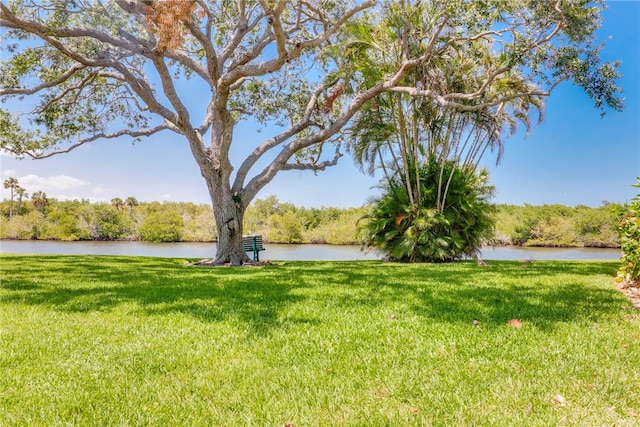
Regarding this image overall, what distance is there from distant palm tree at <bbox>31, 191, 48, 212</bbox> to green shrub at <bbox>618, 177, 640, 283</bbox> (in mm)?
68194

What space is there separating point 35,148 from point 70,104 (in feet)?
6.70

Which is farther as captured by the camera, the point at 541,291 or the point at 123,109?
the point at 123,109

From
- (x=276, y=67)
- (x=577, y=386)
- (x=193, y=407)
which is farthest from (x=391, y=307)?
(x=276, y=67)

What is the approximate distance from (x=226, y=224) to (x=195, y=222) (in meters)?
47.5

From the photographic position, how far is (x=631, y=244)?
6629 mm

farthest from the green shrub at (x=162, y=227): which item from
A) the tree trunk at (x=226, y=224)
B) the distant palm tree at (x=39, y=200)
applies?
the tree trunk at (x=226, y=224)

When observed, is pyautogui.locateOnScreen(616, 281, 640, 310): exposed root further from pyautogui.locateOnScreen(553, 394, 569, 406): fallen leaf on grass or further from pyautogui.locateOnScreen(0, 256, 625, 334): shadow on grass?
pyautogui.locateOnScreen(553, 394, 569, 406): fallen leaf on grass

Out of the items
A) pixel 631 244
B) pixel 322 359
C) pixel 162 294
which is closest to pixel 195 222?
pixel 162 294

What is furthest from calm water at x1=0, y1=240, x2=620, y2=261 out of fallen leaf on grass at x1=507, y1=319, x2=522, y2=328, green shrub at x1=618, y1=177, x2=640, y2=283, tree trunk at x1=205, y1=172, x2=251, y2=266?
fallen leaf on grass at x1=507, y1=319, x2=522, y2=328

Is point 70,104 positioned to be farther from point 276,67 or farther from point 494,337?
point 494,337

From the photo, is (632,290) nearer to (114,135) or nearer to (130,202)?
(114,135)

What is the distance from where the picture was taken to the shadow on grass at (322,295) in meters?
4.43

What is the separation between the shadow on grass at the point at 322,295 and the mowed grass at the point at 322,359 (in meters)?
0.04

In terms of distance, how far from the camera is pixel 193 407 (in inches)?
92.4
